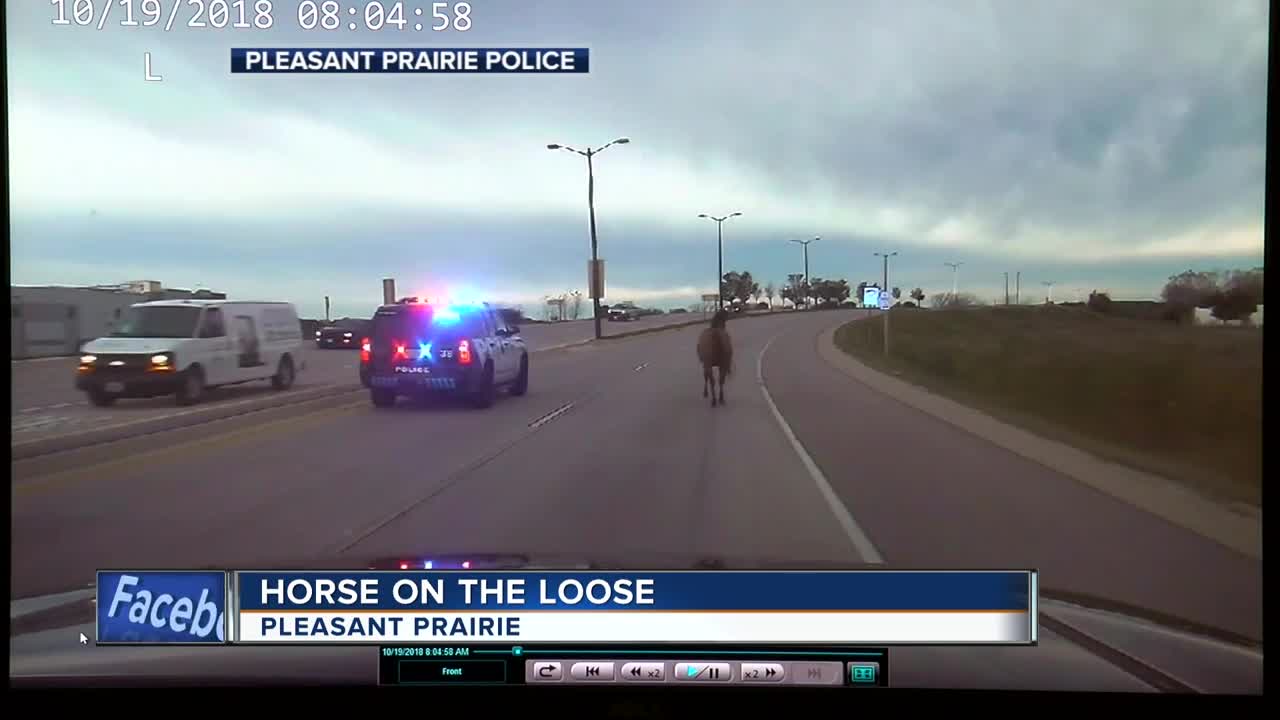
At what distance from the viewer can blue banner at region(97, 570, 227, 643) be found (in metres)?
3.83

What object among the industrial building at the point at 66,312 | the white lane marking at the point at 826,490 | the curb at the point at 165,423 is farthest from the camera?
the curb at the point at 165,423

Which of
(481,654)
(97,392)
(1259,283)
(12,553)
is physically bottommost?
(481,654)

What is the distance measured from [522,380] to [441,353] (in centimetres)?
180

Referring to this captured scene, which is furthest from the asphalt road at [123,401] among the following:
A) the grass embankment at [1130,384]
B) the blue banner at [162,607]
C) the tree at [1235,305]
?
the tree at [1235,305]

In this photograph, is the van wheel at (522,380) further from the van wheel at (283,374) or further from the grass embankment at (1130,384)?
the grass embankment at (1130,384)

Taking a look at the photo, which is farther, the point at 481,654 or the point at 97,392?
the point at 97,392

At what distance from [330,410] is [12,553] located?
4.36m

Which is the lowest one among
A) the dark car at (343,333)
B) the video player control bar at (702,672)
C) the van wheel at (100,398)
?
the video player control bar at (702,672)

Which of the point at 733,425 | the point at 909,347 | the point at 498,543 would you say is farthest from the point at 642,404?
the point at 498,543

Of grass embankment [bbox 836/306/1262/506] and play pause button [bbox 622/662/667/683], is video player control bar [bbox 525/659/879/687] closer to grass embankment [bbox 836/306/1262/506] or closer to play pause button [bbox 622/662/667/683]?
play pause button [bbox 622/662/667/683]

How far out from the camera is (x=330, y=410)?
28.0 ft

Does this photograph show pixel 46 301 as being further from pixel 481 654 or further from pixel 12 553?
pixel 481 654

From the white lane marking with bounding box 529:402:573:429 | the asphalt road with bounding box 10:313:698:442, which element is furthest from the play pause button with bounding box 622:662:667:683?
the white lane marking with bounding box 529:402:573:429

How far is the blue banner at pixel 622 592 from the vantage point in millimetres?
3797
